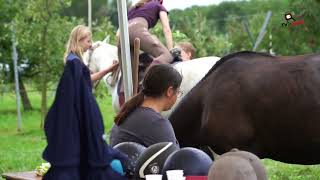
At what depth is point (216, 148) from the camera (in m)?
5.94

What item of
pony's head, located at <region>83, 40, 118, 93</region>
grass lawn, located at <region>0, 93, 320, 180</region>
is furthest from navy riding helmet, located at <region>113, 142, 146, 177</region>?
pony's head, located at <region>83, 40, 118, 93</region>

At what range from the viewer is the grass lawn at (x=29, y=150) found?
8227mm

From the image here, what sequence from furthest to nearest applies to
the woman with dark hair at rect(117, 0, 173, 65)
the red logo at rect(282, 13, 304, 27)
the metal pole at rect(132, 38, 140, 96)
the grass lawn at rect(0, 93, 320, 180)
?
the grass lawn at rect(0, 93, 320, 180) < the woman with dark hair at rect(117, 0, 173, 65) < the red logo at rect(282, 13, 304, 27) < the metal pole at rect(132, 38, 140, 96)

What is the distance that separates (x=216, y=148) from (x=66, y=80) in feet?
8.71

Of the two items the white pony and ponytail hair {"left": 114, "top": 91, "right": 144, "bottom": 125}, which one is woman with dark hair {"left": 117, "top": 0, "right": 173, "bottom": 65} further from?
ponytail hair {"left": 114, "top": 91, "right": 144, "bottom": 125}

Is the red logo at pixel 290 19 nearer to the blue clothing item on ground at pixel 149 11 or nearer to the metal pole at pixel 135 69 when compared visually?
the blue clothing item on ground at pixel 149 11

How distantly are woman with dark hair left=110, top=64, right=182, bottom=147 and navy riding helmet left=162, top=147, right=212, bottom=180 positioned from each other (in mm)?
517

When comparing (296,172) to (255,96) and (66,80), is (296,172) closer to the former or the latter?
(255,96)

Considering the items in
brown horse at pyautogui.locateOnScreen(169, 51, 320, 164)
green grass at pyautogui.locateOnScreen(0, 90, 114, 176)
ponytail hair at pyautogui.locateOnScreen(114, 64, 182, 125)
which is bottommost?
green grass at pyautogui.locateOnScreen(0, 90, 114, 176)

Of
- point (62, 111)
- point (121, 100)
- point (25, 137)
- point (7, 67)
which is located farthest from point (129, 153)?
point (7, 67)

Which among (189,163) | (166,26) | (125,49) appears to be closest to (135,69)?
(125,49)

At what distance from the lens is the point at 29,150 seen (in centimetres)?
1155

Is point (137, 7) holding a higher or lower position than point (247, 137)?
higher

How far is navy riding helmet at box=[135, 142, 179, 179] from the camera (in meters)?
3.77
